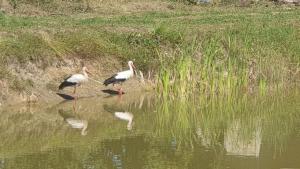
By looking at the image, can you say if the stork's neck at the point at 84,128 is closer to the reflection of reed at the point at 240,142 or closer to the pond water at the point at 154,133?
the pond water at the point at 154,133

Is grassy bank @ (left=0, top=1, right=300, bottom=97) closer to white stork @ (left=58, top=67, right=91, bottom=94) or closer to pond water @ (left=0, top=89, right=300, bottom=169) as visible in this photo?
pond water @ (left=0, top=89, right=300, bottom=169)

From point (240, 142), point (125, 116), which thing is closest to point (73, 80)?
point (125, 116)

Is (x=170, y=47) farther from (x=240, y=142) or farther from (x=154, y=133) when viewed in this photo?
(x=240, y=142)

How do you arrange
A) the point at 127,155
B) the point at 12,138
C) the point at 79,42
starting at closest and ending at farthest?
the point at 127,155 < the point at 12,138 < the point at 79,42

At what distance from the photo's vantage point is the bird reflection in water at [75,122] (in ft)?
55.1

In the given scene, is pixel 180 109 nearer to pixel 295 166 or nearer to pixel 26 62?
pixel 26 62

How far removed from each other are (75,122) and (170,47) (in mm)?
6436

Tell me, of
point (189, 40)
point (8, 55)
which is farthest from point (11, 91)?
point (189, 40)

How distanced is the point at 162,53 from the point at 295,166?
32.9 ft

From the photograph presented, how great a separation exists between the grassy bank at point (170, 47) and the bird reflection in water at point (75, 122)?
1.73 metres

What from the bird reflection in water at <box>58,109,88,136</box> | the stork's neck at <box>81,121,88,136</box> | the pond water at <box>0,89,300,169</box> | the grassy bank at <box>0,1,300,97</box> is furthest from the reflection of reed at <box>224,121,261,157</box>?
the grassy bank at <box>0,1,300,97</box>

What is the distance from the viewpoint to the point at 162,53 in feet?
73.1

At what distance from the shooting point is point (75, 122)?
687 inches

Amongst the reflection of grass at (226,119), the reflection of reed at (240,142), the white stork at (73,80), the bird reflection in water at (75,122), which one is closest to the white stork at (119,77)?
the white stork at (73,80)
